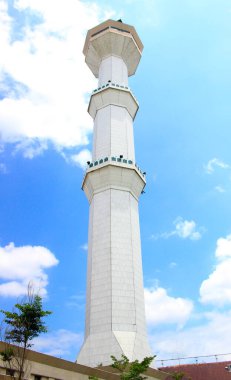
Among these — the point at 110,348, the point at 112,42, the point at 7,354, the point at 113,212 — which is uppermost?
the point at 112,42

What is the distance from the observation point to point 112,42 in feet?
140

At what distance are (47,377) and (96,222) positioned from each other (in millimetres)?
14632

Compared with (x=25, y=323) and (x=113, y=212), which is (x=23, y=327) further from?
(x=113, y=212)

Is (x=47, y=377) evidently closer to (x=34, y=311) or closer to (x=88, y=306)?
(x=34, y=311)

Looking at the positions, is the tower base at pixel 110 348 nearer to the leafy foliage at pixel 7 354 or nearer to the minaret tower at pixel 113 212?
the minaret tower at pixel 113 212

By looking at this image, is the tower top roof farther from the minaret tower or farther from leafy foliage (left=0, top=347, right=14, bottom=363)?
leafy foliage (left=0, top=347, right=14, bottom=363)

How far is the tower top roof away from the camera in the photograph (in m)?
42.2

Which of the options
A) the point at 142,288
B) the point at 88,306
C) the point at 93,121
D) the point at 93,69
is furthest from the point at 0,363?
the point at 93,69

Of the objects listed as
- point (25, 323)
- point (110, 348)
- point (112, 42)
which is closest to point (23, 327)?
point (25, 323)

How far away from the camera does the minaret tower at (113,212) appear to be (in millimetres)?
26562

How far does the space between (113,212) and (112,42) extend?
20740mm

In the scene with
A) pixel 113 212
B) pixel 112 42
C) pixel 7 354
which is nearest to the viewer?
pixel 7 354

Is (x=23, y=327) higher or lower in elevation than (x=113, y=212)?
lower

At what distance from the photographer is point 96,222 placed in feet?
104
